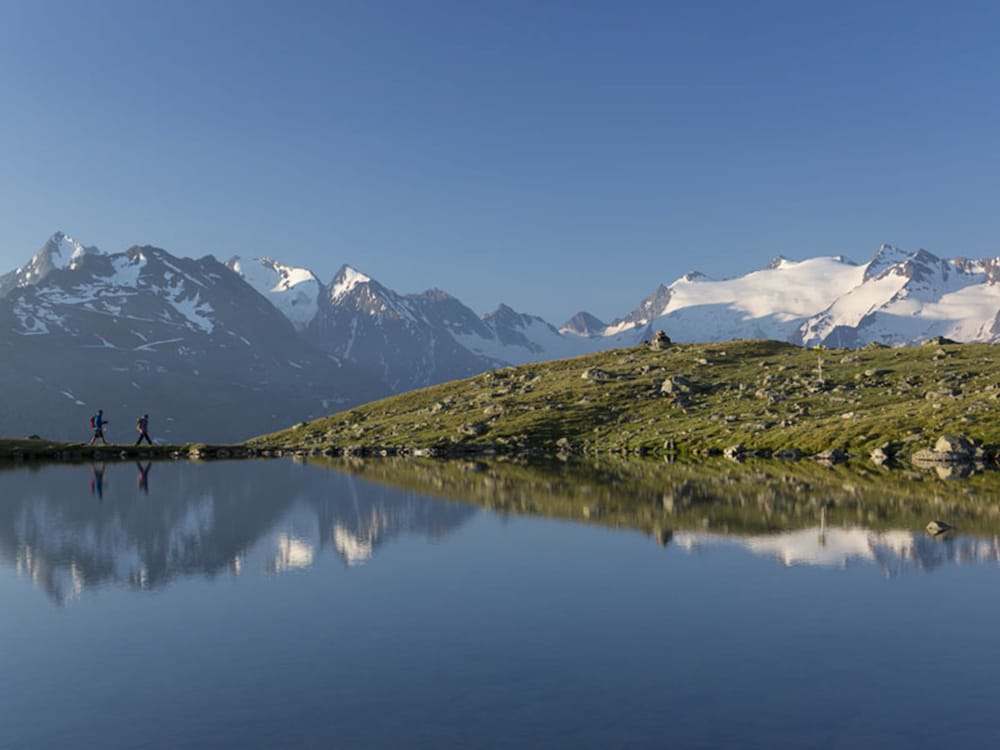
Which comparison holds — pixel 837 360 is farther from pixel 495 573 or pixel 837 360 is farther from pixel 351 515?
pixel 495 573

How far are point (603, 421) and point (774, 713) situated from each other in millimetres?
122229

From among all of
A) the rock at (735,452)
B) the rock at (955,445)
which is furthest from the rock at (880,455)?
the rock at (735,452)

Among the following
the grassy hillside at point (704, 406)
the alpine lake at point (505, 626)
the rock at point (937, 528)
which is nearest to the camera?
the alpine lake at point (505, 626)

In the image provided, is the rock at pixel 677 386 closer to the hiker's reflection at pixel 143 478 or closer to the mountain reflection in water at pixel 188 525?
the mountain reflection in water at pixel 188 525

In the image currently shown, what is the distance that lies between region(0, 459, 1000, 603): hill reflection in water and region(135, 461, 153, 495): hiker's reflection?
51 cm

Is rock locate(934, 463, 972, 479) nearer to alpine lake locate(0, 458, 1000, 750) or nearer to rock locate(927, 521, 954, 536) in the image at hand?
alpine lake locate(0, 458, 1000, 750)

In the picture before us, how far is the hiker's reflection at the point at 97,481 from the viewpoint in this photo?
67.2 m

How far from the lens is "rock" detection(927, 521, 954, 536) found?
145 ft

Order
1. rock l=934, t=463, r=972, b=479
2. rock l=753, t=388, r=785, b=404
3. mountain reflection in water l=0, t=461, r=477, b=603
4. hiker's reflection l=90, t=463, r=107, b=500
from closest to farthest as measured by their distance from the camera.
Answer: mountain reflection in water l=0, t=461, r=477, b=603
hiker's reflection l=90, t=463, r=107, b=500
rock l=934, t=463, r=972, b=479
rock l=753, t=388, r=785, b=404

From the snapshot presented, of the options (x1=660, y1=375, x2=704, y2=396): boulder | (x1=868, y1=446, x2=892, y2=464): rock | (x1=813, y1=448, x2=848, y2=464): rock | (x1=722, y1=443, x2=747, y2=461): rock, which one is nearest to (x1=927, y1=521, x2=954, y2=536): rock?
(x1=868, y1=446, x2=892, y2=464): rock

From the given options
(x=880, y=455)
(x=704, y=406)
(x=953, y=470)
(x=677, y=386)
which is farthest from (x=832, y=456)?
(x=677, y=386)

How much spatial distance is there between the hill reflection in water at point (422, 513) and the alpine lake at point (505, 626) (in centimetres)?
36

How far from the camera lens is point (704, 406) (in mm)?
140250

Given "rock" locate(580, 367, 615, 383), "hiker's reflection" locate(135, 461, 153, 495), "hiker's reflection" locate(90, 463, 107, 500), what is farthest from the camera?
"rock" locate(580, 367, 615, 383)
